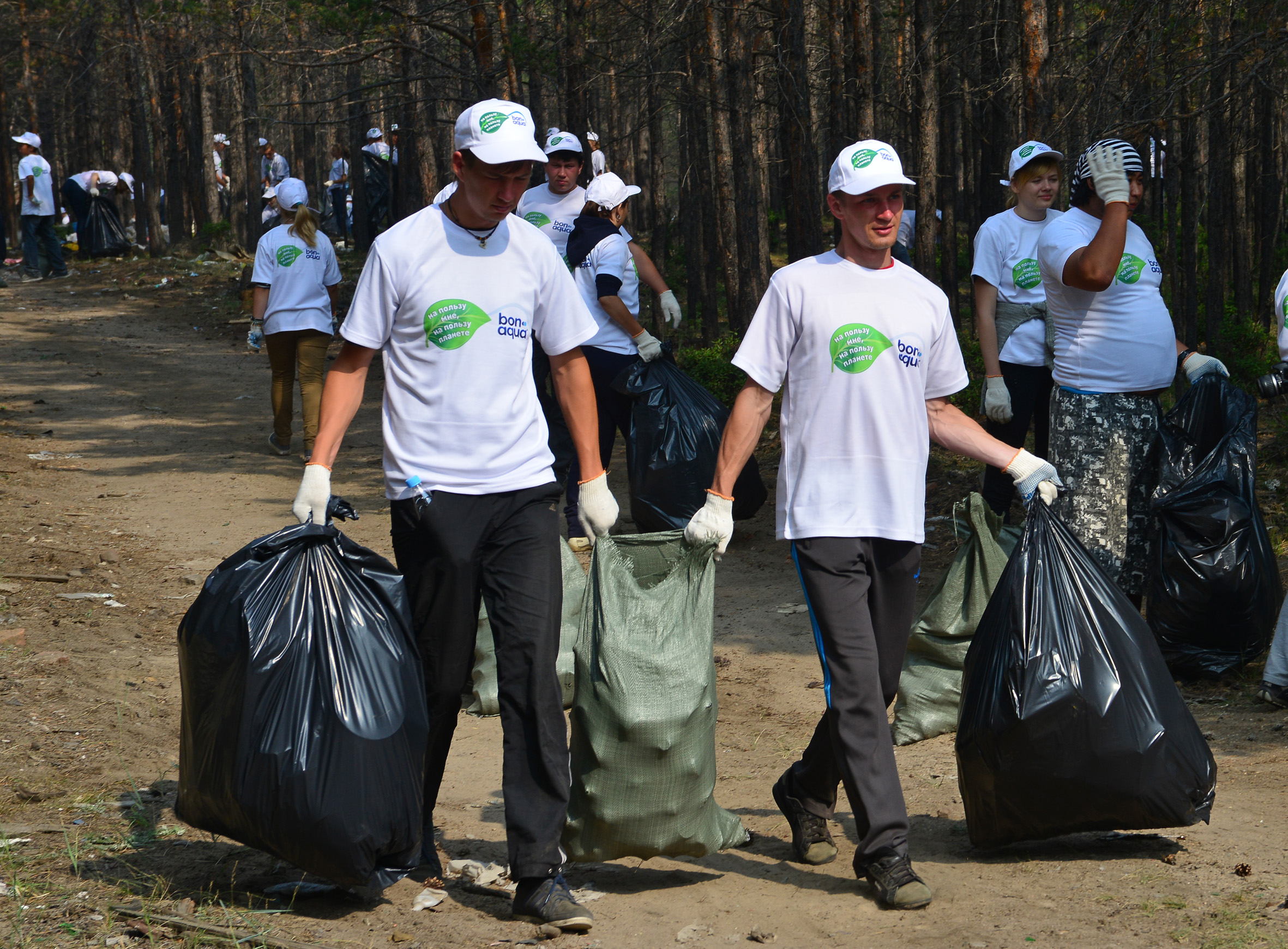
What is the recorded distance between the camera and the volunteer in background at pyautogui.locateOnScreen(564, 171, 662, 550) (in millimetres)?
6277

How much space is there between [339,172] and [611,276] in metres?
20.1

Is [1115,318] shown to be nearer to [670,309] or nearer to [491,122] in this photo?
[491,122]

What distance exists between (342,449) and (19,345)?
19.7 ft

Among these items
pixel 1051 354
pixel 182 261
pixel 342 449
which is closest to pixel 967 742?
pixel 1051 354

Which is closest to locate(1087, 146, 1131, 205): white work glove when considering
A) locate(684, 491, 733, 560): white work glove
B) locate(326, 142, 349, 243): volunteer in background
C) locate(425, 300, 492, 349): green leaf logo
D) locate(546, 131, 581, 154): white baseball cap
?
locate(684, 491, 733, 560): white work glove

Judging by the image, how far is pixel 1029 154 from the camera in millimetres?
5246

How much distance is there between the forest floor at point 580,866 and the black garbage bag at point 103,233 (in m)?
15.3

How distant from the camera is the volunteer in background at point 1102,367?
432 cm

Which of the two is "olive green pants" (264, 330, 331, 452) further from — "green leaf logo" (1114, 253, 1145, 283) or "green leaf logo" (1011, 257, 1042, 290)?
"green leaf logo" (1114, 253, 1145, 283)

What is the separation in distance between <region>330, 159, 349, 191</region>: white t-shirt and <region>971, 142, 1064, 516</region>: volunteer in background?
21053mm

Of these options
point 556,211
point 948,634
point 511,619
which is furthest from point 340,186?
point 511,619

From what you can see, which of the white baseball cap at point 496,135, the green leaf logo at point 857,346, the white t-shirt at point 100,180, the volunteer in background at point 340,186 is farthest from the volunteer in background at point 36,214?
the green leaf logo at point 857,346

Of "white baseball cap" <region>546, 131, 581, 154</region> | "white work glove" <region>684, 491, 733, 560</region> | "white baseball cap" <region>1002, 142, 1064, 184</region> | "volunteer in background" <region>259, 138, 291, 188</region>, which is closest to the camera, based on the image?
"white work glove" <region>684, 491, 733, 560</region>

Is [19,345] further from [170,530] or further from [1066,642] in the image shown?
[1066,642]
